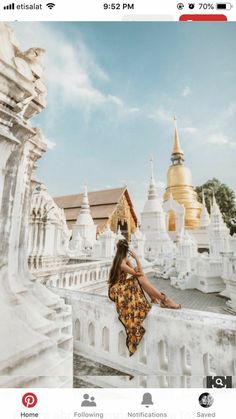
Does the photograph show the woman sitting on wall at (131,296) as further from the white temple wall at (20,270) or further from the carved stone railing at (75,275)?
the carved stone railing at (75,275)

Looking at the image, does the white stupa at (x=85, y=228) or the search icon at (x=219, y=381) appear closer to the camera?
the search icon at (x=219, y=381)

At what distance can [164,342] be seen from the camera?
4.25 ft

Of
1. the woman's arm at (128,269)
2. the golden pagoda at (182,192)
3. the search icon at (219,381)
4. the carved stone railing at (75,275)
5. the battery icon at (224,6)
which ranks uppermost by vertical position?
the golden pagoda at (182,192)

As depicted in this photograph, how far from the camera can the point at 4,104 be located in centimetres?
99
